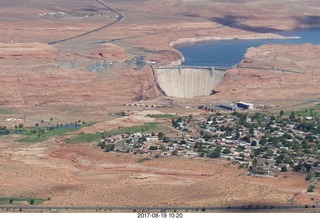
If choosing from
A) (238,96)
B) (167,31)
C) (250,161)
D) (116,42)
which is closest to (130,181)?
(250,161)

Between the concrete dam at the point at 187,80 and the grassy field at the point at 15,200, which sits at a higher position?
the grassy field at the point at 15,200

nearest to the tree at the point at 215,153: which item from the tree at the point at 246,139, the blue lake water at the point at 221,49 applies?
the tree at the point at 246,139

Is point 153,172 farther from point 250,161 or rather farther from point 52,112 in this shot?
point 52,112

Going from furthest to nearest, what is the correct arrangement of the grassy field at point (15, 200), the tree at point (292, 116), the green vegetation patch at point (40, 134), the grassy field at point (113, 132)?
1. the tree at point (292, 116)
2. the green vegetation patch at point (40, 134)
3. the grassy field at point (113, 132)
4. the grassy field at point (15, 200)

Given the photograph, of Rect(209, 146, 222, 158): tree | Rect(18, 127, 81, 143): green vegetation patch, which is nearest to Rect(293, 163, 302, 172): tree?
Rect(209, 146, 222, 158): tree

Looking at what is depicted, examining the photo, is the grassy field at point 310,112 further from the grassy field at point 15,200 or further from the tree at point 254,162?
the grassy field at point 15,200

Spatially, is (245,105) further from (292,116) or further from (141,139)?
(141,139)
